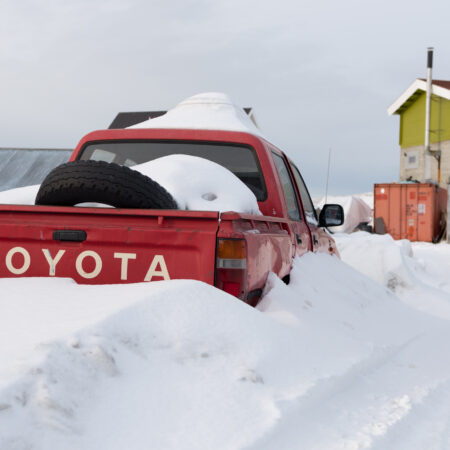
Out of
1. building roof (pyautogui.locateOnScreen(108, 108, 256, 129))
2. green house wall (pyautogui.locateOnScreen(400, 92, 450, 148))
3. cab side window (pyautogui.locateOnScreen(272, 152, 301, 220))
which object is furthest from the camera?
building roof (pyautogui.locateOnScreen(108, 108, 256, 129))

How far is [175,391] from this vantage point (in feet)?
7.30

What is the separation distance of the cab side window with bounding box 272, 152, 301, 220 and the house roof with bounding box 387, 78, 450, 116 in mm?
25740

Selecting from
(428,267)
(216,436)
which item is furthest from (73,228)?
(428,267)

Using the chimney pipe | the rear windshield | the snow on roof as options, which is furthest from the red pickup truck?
the chimney pipe

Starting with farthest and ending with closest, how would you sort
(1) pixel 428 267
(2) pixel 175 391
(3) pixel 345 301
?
(1) pixel 428 267 < (3) pixel 345 301 < (2) pixel 175 391

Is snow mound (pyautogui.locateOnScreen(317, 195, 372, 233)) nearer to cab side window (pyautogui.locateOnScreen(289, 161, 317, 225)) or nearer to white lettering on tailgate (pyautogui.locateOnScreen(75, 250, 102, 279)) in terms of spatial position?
cab side window (pyautogui.locateOnScreen(289, 161, 317, 225))

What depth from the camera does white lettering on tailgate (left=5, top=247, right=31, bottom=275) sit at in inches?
118

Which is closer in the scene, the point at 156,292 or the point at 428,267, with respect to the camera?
the point at 156,292

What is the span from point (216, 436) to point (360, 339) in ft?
6.22

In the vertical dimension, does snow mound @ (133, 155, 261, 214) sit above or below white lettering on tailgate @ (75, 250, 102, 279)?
above

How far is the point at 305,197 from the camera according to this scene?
5648mm

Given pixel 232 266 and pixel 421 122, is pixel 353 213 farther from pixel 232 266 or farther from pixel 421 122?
pixel 232 266

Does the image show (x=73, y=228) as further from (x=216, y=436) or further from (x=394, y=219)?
(x=394, y=219)

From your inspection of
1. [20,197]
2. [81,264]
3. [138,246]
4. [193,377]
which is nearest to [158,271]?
[138,246]
